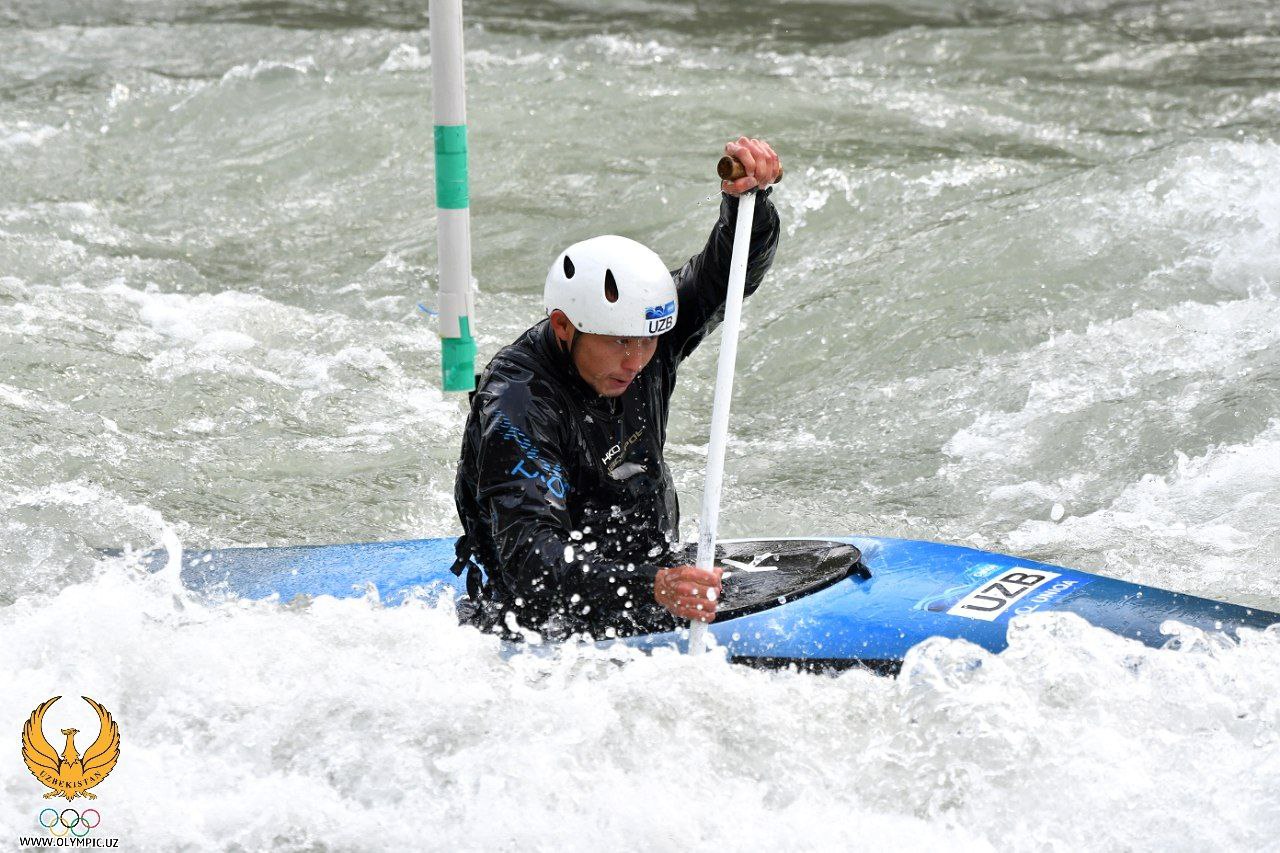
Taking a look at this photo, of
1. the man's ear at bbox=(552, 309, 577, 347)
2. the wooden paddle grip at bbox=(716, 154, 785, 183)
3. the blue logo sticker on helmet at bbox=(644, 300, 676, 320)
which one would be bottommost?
the man's ear at bbox=(552, 309, 577, 347)

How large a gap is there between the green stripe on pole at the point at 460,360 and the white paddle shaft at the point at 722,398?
70.3 inches

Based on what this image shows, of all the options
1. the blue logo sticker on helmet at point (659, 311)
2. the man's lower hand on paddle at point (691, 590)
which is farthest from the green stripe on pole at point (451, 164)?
the man's lower hand on paddle at point (691, 590)

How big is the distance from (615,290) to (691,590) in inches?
28.8

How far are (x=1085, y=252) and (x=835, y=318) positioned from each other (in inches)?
50.5

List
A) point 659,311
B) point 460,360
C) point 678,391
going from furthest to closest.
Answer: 1. point 678,391
2. point 460,360
3. point 659,311

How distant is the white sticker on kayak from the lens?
378cm

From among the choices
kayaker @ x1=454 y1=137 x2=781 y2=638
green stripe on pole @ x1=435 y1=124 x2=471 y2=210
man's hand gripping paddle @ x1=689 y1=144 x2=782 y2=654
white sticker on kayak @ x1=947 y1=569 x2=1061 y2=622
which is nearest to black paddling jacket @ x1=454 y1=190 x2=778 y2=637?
kayaker @ x1=454 y1=137 x2=781 y2=638

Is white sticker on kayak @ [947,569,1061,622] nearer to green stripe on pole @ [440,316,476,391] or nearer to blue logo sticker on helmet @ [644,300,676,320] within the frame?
blue logo sticker on helmet @ [644,300,676,320]

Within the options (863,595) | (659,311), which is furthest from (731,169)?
(863,595)

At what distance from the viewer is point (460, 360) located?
528 centimetres

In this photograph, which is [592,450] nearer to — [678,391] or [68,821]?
[68,821]

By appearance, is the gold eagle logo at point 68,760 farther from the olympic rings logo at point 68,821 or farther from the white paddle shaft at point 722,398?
the white paddle shaft at point 722,398

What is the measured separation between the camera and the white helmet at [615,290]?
135 inches

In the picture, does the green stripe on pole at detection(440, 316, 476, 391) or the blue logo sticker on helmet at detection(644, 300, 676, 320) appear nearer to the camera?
the blue logo sticker on helmet at detection(644, 300, 676, 320)
